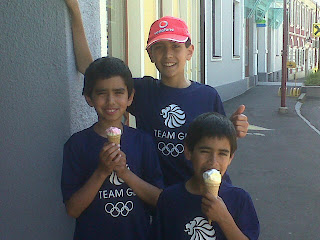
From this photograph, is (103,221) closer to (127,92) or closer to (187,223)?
(187,223)

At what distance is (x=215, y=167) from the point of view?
1.97 metres

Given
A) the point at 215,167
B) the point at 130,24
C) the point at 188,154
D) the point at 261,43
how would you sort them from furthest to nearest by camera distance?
the point at 261,43
the point at 130,24
the point at 188,154
the point at 215,167

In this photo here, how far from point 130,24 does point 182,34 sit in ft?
14.4

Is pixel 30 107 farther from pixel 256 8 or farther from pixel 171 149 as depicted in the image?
pixel 256 8

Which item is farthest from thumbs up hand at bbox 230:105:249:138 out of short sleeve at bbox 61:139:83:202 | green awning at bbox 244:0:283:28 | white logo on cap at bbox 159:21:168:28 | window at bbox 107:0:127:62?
green awning at bbox 244:0:283:28

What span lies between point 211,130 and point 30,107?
112 centimetres

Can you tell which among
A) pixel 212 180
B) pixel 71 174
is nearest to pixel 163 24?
pixel 71 174

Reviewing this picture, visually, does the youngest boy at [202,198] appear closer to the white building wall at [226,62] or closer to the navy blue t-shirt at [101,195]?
the navy blue t-shirt at [101,195]

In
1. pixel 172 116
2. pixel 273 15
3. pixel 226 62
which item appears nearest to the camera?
pixel 172 116

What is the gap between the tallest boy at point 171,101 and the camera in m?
2.44

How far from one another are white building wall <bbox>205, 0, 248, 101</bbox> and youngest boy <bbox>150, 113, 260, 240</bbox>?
12861mm

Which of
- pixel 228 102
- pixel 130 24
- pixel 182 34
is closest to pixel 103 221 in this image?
pixel 182 34

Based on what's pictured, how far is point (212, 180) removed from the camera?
179 cm

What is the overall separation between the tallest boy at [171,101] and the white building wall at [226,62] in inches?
485
